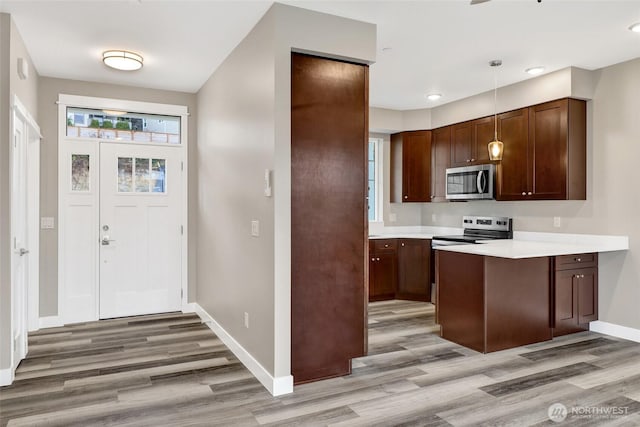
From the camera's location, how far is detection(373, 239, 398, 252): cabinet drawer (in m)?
6.02

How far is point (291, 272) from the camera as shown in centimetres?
313

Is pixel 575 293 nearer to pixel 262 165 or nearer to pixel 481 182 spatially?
pixel 481 182

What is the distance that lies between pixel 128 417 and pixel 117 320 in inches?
103

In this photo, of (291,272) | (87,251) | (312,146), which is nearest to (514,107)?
(312,146)

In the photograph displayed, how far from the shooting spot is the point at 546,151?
15.4 ft

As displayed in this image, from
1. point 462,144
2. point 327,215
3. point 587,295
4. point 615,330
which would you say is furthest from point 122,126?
point 615,330

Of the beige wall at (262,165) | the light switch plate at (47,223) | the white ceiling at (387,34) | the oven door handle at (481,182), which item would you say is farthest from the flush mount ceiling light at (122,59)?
the oven door handle at (481,182)

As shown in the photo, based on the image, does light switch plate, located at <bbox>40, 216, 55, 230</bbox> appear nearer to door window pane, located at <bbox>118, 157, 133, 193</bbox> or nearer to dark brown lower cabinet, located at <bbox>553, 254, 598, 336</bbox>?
door window pane, located at <bbox>118, 157, 133, 193</bbox>

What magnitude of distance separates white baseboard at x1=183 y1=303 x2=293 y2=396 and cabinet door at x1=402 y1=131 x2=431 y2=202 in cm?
337

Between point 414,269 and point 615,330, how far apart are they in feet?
7.85

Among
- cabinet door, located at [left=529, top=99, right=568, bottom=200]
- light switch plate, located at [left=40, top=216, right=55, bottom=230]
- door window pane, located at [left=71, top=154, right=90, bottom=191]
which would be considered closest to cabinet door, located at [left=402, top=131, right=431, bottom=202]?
cabinet door, located at [left=529, top=99, right=568, bottom=200]

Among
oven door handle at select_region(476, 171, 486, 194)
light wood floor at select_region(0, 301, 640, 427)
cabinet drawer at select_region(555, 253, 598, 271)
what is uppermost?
oven door handle at select_region(476, 171, 486, 194)

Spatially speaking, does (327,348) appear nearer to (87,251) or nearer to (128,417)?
(128,417)

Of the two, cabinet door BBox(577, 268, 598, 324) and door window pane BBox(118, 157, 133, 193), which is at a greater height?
door window pane BBox(118, 157, 133, 193)
